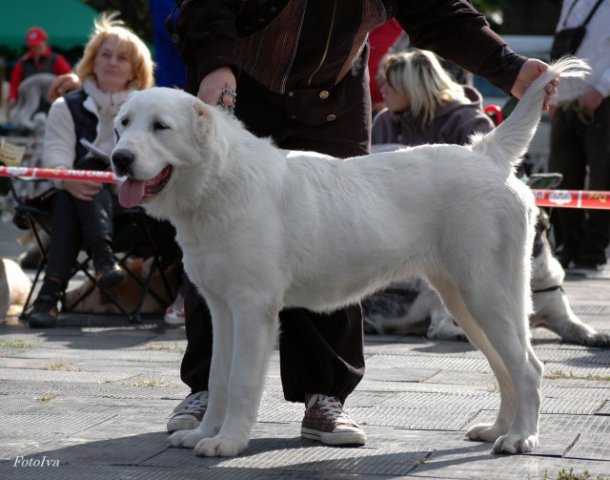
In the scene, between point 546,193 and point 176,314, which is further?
point 546,193

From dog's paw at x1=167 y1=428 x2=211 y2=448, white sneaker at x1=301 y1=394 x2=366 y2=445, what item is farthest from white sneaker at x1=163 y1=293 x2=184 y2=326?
dog's paw at x1=167 y1=428 x2=211 y2=448

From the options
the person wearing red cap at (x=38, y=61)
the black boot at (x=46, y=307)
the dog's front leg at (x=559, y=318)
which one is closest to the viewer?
the dog's front leg at (x=559, y=318)

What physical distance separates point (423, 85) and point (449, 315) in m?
1.70

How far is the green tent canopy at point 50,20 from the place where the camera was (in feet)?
63.4

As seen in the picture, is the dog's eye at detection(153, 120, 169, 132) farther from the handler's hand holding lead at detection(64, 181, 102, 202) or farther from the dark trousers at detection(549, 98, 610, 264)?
the dark trousers at detection(549, 98, 610, 264)

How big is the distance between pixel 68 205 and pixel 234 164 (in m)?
4.06

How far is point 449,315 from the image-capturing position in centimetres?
710

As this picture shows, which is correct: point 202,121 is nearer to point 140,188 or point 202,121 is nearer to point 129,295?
point 140,188

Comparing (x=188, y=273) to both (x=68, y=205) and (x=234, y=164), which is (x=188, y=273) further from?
(x=68, y=205)

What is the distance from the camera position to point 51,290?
794cm

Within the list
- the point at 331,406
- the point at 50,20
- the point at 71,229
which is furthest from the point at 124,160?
the point at 50,20

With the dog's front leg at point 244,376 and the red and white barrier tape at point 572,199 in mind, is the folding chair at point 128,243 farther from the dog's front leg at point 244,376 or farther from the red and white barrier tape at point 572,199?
the dog's front leg at point 244,376

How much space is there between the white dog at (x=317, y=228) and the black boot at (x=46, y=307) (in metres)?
3.55

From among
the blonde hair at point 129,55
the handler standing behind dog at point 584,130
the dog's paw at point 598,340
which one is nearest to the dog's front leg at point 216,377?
the dog's paw at point 598,340
